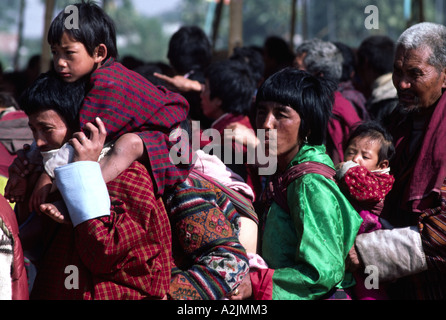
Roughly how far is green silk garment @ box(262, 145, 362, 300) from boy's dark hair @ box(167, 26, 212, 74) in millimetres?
3053

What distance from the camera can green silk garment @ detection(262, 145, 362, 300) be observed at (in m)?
Answer: 2.60

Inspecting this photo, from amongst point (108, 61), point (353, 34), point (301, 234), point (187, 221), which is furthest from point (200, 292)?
point (353, 34)

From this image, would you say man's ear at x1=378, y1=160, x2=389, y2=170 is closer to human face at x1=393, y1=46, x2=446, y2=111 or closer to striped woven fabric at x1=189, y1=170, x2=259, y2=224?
human face at x1=393, y1=46, x2=446, y2=111

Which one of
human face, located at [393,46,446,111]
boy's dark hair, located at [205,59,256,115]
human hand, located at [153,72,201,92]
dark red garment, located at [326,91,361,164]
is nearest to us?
human face, located at [393,46,446,111]

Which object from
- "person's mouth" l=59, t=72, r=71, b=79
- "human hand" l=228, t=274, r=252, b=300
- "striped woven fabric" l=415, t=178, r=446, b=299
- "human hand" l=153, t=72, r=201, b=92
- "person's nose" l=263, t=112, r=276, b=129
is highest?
"person's mouth" l=59, t=72, r=71, b=79

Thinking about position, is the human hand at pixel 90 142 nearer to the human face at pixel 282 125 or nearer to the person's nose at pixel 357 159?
the human face at pixel 282 125

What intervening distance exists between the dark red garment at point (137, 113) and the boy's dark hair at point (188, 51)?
3063 mm

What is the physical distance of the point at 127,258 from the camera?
92.0 inches

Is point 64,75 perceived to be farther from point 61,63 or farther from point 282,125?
point 282,125

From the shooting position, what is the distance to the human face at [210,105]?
4.61m

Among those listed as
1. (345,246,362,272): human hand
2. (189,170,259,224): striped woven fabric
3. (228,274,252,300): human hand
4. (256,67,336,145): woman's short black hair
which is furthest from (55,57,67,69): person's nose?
(345,246,362,272): human hand

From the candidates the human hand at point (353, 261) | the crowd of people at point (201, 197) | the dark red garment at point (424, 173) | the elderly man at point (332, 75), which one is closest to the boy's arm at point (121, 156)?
the crowd of people at point (201, 197)

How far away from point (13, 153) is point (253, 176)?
62.3 inches
